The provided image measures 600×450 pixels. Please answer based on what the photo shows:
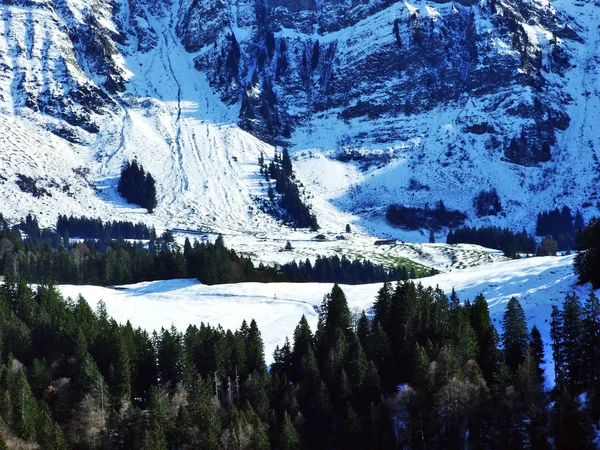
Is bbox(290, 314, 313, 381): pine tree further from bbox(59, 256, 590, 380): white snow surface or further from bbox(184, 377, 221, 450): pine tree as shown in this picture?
bbox(184, 377, 221, 450): pine tree

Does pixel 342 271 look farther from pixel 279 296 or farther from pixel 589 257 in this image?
pixel 589 257

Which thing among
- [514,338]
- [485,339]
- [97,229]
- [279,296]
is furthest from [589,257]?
[97,229]

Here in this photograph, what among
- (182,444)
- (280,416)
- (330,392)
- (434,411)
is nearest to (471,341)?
(434,411)

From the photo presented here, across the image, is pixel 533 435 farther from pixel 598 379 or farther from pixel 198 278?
pixel 198 278

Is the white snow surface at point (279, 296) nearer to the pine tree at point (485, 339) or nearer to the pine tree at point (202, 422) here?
the pine tree at point (485, 339)

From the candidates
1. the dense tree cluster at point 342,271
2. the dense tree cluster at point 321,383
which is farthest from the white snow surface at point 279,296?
the dense tree cluster at point 342,271

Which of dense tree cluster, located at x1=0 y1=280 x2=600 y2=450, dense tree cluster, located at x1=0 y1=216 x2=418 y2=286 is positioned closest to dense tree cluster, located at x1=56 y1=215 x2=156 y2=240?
dense tree cluster, located at x1=0 y1=216 x2=418 y2=286
